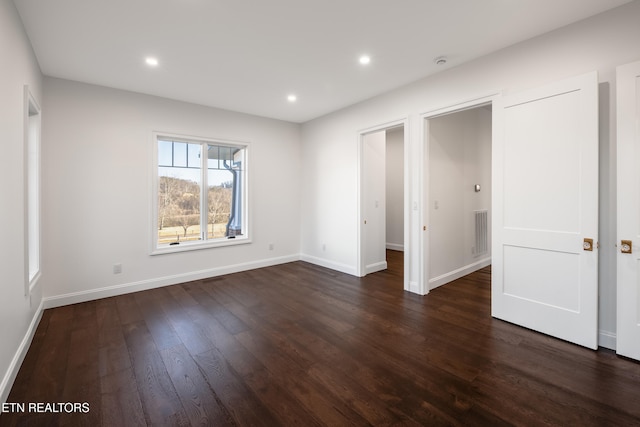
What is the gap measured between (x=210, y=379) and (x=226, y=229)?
10.5 feet

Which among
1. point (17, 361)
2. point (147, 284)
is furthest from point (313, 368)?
point (147, 284)

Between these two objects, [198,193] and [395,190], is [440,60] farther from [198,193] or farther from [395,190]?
[395,190]

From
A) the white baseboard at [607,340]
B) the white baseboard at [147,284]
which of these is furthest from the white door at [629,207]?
the white baseboard at [147,284]

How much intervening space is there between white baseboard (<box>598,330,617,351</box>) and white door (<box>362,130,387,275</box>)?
9.11 ft

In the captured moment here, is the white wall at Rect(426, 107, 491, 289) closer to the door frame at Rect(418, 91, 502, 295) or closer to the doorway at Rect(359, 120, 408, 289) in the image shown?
the door frame at Rect(418, 91, 502, 295)

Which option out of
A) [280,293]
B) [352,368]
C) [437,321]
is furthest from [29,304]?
[437,321]

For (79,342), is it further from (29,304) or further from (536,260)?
(536,260)

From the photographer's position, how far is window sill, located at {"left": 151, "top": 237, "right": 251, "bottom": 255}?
4.17 meters

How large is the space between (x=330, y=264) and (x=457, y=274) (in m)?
2.04

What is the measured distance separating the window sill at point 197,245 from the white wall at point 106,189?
8cm

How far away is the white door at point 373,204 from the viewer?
183 inches

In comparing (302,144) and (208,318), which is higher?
(302,144)

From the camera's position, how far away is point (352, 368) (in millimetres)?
2127

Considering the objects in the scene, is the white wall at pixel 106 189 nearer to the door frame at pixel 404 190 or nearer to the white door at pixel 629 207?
the door frame at pixel 404 190
